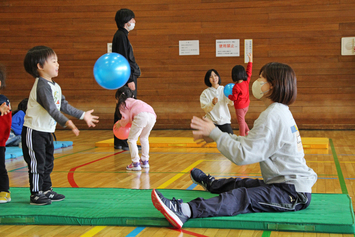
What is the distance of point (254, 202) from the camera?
6.84 feet

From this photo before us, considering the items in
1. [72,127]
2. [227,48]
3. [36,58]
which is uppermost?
[227,48]

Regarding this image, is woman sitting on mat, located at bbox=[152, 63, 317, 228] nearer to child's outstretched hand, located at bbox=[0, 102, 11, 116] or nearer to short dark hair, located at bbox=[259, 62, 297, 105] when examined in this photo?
short dark hair, located at bbox=[259, 62, 297, 105]

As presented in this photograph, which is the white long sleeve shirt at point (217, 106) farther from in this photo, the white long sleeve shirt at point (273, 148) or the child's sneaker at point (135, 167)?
the white long sleeve shirt at point (273, 148)

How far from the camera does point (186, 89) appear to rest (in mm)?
8180

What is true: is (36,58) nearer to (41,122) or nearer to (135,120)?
(41,122)

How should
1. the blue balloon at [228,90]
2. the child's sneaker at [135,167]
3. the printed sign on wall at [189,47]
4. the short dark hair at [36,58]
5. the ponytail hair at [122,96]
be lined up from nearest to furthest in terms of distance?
the short dark hair at [36,58] → the child's sneaker at [135,167] → the ponytail hair at [122,96] → the blue balloon at [228,90] → the printed sign on wall at [189,47]

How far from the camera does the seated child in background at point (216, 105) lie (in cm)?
506

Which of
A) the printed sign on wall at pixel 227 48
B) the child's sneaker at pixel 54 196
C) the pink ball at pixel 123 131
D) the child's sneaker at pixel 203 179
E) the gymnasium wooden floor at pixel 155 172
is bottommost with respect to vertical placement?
the gymnasium wooden floor at pixel 155 172

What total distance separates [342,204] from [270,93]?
0.81 meters

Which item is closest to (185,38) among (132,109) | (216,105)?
(216,105)

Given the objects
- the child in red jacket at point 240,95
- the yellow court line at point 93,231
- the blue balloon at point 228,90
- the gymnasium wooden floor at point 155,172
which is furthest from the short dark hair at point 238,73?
the yellow court line at point 93,231

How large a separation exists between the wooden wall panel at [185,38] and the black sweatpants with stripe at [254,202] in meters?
5.83

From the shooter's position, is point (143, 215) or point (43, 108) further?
point (43, 108)

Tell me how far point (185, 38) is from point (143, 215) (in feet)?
21.1
